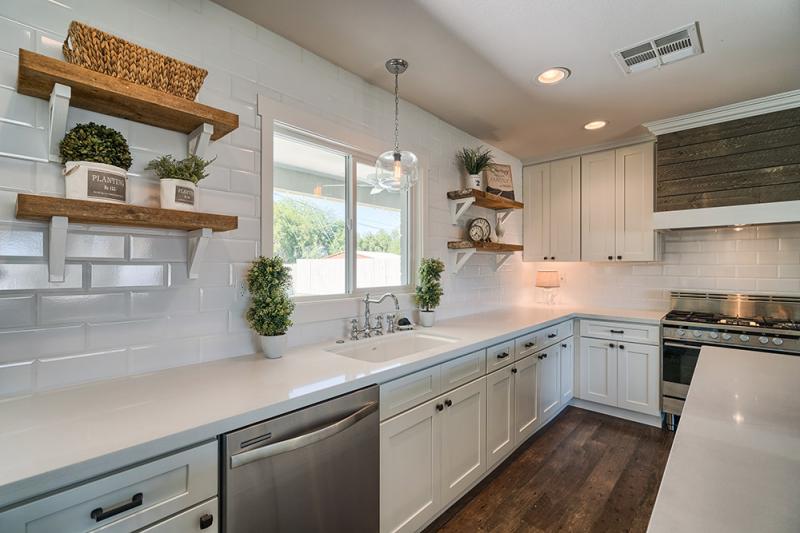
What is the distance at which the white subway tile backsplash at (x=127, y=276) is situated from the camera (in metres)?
1.35

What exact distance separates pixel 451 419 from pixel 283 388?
3.29 feet

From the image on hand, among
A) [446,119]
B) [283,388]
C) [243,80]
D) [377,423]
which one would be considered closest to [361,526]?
[377,423]

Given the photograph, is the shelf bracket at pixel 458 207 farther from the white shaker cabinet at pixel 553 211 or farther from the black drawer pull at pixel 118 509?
the black drawer pull at pixel 118 509

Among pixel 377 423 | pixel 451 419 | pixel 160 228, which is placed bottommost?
pixel 451 419

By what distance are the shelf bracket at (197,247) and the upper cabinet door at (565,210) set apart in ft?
11.1

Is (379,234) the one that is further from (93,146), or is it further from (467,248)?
(93,146)

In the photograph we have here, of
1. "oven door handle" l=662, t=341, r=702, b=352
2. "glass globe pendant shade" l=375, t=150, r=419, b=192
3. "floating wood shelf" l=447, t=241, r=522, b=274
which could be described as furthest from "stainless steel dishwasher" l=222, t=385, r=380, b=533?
"oven door handle" l=662, t=341, r=702, b=352

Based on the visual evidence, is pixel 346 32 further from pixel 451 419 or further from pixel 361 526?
pixel 361 526

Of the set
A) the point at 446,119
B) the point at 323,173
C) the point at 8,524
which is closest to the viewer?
the point at 8,524

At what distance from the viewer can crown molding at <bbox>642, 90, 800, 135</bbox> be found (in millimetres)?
2564

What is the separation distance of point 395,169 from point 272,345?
3.51ft

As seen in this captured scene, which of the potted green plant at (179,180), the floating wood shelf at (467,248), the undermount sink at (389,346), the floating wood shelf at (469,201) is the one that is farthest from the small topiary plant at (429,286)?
the potted green plant at (179,180)

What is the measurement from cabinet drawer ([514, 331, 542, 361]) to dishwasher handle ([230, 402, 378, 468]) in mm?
1379

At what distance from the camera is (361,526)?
145 cm
